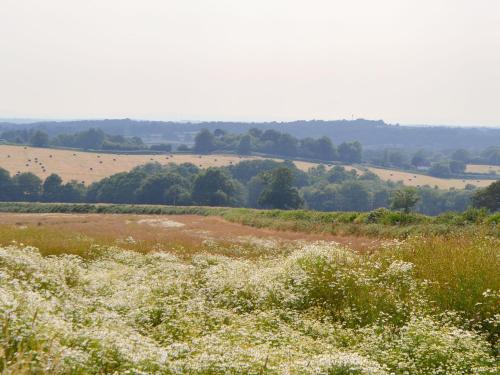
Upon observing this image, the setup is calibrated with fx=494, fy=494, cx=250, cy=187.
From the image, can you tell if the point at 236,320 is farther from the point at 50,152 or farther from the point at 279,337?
the point at 50,152

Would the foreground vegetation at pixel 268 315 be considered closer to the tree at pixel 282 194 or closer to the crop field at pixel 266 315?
the crop field at pixel 266 315

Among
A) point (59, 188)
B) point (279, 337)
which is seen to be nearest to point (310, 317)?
Result: point (279, 337)

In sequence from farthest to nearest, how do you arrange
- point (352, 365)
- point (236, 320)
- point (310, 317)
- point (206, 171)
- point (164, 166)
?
point (164, 166) → point (206, 171) → point (310, 317) → point (236, 320) → point (352, 365)

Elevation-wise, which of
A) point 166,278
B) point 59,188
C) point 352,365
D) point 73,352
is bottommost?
point 59,188

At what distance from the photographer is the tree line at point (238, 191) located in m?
96.6

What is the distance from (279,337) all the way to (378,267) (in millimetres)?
5248

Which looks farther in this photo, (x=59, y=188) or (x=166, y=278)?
(x=59, y=188)

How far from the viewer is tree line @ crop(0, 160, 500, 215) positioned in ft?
317

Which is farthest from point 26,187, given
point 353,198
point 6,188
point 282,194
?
point 353,198

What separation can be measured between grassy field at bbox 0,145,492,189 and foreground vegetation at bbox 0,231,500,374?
122 m

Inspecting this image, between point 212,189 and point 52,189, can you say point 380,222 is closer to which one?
point 212,189

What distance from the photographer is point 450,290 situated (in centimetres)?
1243

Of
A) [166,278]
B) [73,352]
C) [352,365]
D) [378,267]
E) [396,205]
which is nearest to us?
[73,352]

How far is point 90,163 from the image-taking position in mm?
155750
